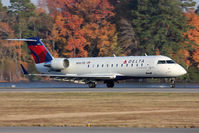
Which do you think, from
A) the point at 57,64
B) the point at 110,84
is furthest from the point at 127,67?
the point at 57,64

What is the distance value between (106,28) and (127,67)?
1637 inches

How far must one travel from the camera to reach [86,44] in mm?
87438

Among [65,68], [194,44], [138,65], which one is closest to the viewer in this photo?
[138,65]

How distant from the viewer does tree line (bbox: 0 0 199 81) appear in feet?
277

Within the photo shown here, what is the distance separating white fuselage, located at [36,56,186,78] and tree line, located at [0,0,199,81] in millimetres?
27560

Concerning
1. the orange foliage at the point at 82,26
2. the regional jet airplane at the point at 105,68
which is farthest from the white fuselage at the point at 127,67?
the orange foliage at the point at 82,26

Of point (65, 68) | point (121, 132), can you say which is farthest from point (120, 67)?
point (121, 132)

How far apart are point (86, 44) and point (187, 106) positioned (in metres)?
59.9

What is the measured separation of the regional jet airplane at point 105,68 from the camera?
48.0m

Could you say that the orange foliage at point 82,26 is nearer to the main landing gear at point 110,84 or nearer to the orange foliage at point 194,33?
the orange foliage at point 194,33

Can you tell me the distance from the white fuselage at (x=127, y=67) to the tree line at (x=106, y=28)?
2756cm

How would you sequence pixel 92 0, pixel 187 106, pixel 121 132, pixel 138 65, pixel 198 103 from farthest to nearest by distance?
1. pixel 92 0
2. pixel 138 65
3. pixel 198 103
4. pixel 187 106
5. pixel 121 132

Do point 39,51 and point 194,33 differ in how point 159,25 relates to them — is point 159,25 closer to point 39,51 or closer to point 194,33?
point 194,33

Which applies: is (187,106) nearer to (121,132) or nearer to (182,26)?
(121,132)
